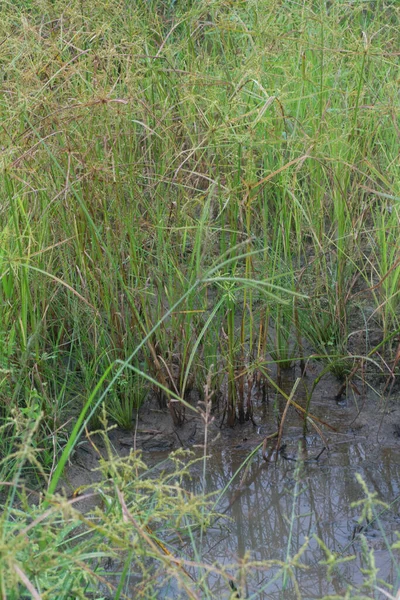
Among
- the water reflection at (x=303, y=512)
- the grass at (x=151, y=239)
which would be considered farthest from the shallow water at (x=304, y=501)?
the grass at (x=151, y=239)

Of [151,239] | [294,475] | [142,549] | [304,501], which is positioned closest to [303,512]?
[304,501]

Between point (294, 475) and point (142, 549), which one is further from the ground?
point (142, 549)

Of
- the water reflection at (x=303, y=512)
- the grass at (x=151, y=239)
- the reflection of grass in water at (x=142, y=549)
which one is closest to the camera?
the reflection of grass in water at (x=142, y=549)

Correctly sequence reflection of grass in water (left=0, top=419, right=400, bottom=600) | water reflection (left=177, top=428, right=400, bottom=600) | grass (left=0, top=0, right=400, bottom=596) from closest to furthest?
reflection of grass in water (left=0, top=419, right=400, bottom=600), water reflection (left=177, top=428, right=400, bottom=600), grass (left=0, top=0, right=400, bottom=596)

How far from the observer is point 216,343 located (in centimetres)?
247

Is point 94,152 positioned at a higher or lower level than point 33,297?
higher

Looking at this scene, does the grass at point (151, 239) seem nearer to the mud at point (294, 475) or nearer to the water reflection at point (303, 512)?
the mud at point (294, 475)

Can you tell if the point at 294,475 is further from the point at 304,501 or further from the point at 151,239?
the point at 151,239

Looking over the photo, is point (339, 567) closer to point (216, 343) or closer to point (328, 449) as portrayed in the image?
point (328, 449)

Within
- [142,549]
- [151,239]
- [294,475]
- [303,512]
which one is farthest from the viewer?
[151,239]

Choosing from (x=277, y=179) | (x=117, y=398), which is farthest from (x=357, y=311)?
(x=117, y=398)

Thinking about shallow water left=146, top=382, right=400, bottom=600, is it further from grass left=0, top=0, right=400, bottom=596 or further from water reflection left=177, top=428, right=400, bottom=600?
grass left=0, top=0, right=400, bottom=596

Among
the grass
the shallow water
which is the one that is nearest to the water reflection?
the shallow water

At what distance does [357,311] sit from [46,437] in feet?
4.14
